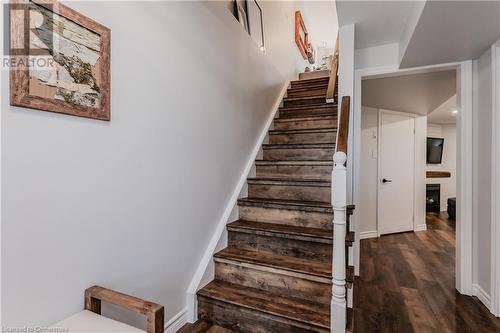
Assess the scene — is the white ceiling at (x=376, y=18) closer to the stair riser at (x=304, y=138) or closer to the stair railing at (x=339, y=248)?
the stair riser at (x=304, y=138)

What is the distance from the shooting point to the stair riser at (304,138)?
284cm

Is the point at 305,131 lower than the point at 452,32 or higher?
Answer: lower

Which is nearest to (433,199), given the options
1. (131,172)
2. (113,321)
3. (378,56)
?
(378,56)

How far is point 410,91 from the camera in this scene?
344cm

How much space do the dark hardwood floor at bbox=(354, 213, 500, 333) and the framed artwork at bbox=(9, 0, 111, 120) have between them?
84.0 inches

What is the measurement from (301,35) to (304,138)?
3185 millimetres

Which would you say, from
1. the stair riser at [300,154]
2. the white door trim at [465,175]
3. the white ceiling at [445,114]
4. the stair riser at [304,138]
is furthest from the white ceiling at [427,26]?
the white ceiling at [445,114]

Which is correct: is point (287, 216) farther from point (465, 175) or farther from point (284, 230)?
point (465, 175)

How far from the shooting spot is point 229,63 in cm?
233

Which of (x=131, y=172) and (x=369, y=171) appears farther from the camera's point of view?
(x=369, y=171)

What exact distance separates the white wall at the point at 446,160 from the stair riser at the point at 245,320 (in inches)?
262

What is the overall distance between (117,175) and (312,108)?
2.66 m

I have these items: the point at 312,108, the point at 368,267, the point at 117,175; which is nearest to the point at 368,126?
the point at 312,108

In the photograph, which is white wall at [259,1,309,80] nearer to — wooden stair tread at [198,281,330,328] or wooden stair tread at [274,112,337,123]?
wooden stair tread at [274,112,337,123]
